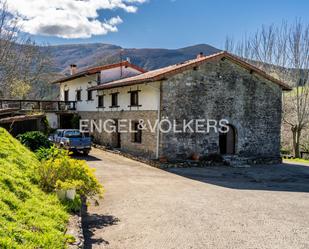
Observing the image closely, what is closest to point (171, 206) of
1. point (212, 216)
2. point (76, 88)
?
point (212, 216)

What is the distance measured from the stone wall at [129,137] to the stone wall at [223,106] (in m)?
1.12

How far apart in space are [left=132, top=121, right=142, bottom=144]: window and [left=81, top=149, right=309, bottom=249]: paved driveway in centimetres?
505

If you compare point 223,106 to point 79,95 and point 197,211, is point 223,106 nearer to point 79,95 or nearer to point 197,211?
point 197,211

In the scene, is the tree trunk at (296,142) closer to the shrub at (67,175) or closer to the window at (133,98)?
the window at (133,98)

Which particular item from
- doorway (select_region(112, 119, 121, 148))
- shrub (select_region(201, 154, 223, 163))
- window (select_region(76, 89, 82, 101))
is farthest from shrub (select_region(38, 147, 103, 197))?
window (select_region(76, 89, 82, 101))

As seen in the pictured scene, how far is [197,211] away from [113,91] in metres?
16.9

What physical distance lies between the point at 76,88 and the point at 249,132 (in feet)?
58.5

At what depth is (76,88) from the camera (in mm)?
33406

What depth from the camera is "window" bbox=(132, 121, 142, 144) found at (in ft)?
73.7

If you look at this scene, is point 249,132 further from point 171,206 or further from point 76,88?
point 76,88

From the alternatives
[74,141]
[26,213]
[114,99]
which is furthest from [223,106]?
[26,213]

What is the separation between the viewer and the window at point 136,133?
22453 millimetres

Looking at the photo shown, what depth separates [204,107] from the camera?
68.5 feet

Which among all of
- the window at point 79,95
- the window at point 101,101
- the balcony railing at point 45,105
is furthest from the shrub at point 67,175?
the window at point 79,95
